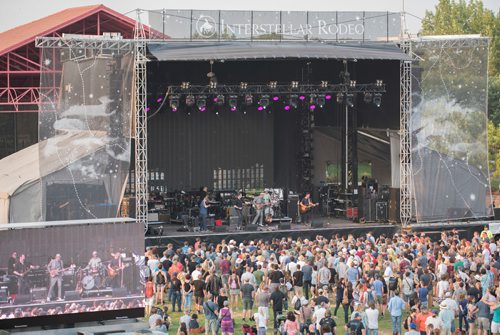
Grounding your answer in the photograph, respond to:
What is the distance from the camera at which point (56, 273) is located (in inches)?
721

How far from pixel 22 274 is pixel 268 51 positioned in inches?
547

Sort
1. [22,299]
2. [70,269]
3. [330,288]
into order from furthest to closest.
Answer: [330,288] → [70,269] → [22,299]

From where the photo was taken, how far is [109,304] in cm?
1872

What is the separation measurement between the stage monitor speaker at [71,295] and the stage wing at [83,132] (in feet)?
34.5

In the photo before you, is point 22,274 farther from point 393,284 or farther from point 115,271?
point 393,284

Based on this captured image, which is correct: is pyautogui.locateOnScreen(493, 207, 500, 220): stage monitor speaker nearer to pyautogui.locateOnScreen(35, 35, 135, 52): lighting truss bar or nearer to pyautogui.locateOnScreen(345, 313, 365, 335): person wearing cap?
pyautogui.locateOnScreen(35, 35, 135, 52): lighting truss bar

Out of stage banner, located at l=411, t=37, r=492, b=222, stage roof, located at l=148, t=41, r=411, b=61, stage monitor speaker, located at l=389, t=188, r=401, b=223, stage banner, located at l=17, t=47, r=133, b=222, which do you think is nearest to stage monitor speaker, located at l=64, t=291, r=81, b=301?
stage banner, located at l=17, t=47, r=133, b=222

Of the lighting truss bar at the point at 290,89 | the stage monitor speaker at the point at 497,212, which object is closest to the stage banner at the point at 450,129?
the stage monitor speaker at the point at 497,212

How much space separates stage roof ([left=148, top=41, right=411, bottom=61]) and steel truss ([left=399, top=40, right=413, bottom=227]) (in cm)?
102

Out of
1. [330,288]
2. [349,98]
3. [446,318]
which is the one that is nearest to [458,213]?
[349,98]

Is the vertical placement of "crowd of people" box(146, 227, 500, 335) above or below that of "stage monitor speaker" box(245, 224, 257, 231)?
below

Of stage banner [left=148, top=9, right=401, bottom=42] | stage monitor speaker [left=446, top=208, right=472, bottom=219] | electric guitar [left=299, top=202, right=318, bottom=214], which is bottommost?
stage monitor speaker [left=446, top=208, right=472, bottom=219]

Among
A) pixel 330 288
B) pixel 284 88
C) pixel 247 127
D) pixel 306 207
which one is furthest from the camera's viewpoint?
pixel 247 127

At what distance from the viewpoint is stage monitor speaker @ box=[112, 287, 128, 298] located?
61.6 ft
